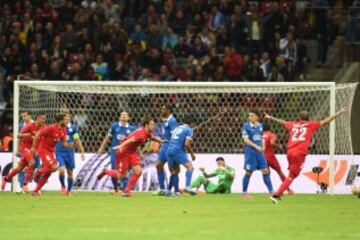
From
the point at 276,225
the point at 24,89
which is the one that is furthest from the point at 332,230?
the point at 24,89

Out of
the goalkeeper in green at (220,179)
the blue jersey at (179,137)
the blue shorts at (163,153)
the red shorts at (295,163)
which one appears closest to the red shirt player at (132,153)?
the blue jersey at (179,137)

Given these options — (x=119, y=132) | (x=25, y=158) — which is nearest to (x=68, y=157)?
(x=25, y=158)

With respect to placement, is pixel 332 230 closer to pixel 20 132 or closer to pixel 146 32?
pixel 20 132

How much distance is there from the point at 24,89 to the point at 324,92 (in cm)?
753

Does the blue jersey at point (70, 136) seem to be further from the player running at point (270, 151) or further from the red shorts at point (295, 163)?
the red shorts at point (295, 163)

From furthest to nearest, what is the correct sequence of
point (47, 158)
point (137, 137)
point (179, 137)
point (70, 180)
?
point (70, 180), point (179, 137), point (47, 158), point (137, 137)

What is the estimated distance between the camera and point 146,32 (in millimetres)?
31391

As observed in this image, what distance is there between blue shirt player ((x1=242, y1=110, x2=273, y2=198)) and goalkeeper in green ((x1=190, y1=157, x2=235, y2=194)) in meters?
1.41

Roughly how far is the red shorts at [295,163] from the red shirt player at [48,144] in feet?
17.5

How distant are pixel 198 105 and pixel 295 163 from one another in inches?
280

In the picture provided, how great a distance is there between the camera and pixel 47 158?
22.7 metres

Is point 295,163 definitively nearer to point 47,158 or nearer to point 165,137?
point 165,137

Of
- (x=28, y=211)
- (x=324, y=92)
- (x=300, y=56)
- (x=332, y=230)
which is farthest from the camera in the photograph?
(x=300, y=56)

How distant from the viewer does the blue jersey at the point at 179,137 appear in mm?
22969
